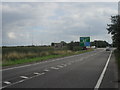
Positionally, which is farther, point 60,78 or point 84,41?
point 84,41

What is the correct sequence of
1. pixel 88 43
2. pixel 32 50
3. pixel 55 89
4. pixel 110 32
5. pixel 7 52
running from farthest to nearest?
pixel 88 43
pixel 110 32
pixel 32 50
pixel 7 52
pixel 55 89

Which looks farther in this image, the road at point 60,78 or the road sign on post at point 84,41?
the road sign on post at point 84,41

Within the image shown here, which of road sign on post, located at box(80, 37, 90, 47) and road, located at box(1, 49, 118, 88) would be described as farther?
road sign on post, located at box(80, 37, 90, 47)

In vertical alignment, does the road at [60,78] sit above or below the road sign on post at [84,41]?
below

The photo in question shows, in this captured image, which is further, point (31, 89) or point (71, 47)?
point (71, 47)

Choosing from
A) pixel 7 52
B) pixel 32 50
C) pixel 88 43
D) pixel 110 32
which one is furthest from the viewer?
pixel 88 43

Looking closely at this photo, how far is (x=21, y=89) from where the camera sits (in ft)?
33.2

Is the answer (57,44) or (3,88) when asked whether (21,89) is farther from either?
(57,44)

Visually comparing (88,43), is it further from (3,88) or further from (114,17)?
(3,88)

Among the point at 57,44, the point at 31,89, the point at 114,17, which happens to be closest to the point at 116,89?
the point at 31,89

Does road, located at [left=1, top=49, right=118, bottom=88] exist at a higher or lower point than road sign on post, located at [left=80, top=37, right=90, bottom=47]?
lower

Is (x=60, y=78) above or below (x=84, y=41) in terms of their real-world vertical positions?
below

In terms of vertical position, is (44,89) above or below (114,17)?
below

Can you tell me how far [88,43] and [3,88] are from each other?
74.7m
